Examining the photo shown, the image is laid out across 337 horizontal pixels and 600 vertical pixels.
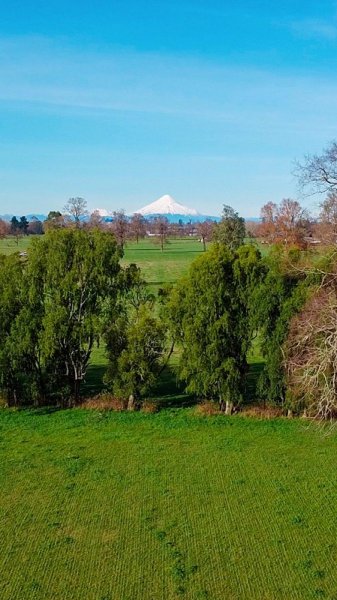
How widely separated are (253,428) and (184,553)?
1191 cm

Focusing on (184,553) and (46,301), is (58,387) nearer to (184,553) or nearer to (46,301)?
(46,301)

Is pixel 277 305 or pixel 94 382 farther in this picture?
pixel 94 382

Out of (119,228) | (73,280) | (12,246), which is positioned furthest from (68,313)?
(12,246)

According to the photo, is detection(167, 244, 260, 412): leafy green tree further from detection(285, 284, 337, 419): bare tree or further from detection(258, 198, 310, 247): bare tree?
detection(258, 198, 310, 247): bare tree

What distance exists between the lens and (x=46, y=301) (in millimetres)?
32719

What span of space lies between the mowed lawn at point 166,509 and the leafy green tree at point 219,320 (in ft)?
6.87

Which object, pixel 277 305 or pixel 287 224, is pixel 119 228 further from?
pixel 277 305

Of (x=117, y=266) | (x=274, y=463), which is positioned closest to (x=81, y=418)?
(x=117, y=266)

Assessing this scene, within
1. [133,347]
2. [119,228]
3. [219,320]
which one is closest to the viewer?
[219,320]

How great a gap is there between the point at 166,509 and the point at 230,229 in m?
56.7

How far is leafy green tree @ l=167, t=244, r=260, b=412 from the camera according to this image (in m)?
30.7

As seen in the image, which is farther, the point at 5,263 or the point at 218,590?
the point at 5,263

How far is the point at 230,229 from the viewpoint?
244 ft

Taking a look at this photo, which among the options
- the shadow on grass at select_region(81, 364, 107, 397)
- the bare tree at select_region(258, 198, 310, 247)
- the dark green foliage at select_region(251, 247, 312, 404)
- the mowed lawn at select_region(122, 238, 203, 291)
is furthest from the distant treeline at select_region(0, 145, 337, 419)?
the bare tree at select_region(258, 198, 310, 247)
